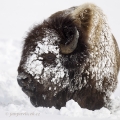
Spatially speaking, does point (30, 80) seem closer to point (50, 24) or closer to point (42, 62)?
point (42, 62)

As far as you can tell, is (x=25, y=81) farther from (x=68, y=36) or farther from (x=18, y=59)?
(x=18, y=59)

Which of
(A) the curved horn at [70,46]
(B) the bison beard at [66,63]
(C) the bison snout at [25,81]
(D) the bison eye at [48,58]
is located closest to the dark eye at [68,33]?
(B) the bison beard at [66,63]

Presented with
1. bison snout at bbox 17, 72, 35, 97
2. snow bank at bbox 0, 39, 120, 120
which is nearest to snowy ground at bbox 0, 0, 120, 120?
snow bank at bbox 0, 39, 120, 120

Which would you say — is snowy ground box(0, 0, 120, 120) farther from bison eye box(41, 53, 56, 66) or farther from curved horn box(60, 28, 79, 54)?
curved horn box(60, 28, 79, 54)

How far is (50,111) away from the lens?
14.8 feet

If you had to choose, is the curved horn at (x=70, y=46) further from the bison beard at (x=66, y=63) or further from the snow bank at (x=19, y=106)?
the snow bank at (x=19, y=106)

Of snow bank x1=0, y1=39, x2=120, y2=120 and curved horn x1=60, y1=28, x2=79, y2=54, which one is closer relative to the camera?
snow bank x1=0, y1=39, x2=120, y2=120

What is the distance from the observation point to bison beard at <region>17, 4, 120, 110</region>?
548 centimetres

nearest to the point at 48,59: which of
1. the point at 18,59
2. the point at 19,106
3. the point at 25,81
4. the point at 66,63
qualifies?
the point at 66,63

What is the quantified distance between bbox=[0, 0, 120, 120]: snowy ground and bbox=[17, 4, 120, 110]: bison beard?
352mm

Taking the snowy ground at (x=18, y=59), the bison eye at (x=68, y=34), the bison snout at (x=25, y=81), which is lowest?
the snowy ground at (x=18, y=59)

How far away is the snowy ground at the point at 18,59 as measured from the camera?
432 centimetres

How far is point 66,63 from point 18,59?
7522 millimetres

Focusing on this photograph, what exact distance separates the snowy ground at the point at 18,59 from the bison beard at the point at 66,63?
13.9 inches
